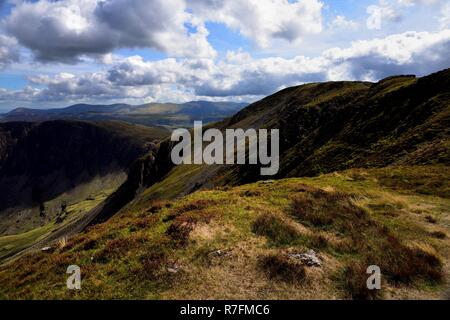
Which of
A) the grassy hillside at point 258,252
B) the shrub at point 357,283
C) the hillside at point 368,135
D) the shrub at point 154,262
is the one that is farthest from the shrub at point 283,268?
the hillside at point 368,135

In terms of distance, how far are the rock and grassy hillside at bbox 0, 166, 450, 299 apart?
0.75 ft

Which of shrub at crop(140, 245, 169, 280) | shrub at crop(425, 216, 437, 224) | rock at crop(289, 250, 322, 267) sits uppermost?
shrub at crop(425, 216, 437, 224)

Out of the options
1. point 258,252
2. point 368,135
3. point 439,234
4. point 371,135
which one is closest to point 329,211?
point 439,234

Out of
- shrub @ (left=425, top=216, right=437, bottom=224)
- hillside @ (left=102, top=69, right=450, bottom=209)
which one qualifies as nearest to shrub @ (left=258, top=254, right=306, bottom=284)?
shrub @ (left=425, top=216, right=437, bottom=224)

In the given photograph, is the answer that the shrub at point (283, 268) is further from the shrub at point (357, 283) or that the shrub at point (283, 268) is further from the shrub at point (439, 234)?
the shrub at point (439, 234)

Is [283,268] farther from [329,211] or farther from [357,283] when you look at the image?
[329,211]

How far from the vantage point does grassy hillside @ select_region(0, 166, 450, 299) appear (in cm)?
1553

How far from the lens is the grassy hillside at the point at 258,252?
1553 cm

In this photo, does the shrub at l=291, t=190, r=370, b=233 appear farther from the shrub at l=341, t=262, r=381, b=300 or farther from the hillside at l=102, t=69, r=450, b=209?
the hillside at l=102, t=69, r=450, b=209

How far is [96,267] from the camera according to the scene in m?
18.2

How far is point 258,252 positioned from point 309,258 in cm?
257

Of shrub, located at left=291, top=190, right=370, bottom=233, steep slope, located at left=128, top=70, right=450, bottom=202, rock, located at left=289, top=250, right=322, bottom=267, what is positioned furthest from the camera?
steep slope, located at left=128, top=70, right=450, bottom=202

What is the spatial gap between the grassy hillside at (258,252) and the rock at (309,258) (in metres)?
0.23

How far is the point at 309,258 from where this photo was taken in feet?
57.5
